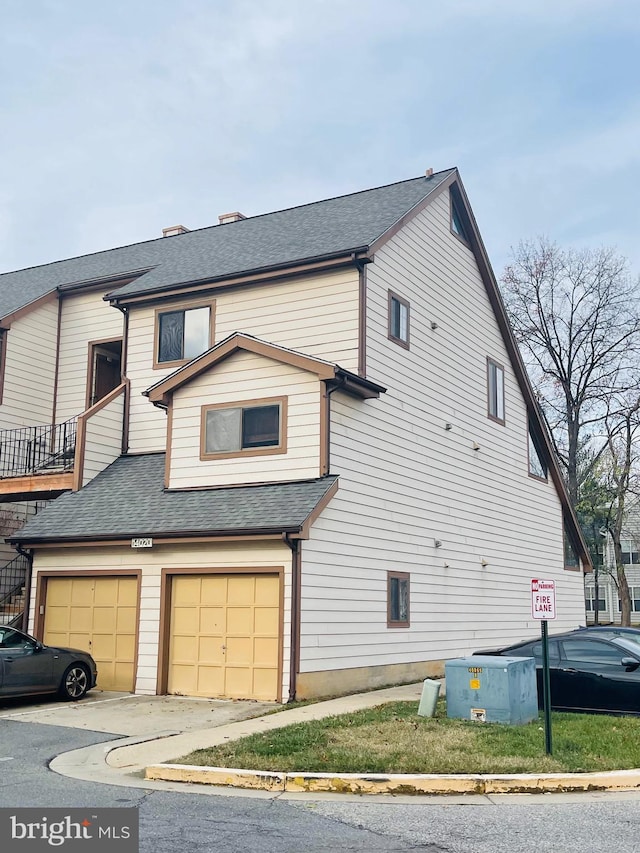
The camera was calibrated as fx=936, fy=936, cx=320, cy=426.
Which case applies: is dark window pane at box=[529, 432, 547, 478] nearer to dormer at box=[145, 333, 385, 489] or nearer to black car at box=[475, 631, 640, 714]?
dormer at box=[145, 333, 385, 489]

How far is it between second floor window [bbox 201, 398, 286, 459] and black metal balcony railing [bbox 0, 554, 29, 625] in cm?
625

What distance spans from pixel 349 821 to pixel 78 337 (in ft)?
62.8

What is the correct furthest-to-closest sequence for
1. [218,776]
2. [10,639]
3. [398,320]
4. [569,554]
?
[569,554], [398,320], [10,639], [218,776]

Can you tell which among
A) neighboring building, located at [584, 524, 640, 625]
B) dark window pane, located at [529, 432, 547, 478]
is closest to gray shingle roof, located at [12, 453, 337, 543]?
dark window pane, located at [529, 432, 547, 478]

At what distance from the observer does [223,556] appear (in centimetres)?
1681

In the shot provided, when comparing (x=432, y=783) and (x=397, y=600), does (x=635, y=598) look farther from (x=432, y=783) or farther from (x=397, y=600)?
(x=432, y=783)

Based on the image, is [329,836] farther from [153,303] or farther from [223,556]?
[153,303]

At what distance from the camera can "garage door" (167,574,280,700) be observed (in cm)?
1614

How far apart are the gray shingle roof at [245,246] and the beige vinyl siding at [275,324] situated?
1.90ft

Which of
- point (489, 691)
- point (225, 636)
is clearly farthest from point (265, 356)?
point (489, 691)

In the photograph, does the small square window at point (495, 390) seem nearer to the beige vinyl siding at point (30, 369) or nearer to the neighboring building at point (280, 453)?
the neighboring building at point (280, 453)

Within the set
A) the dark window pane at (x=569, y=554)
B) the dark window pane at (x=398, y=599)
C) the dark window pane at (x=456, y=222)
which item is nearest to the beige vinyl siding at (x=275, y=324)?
the dark window pane at (x=398, y=599)

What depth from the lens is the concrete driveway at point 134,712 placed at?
44.3 feet

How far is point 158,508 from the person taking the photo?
59.5 feet
